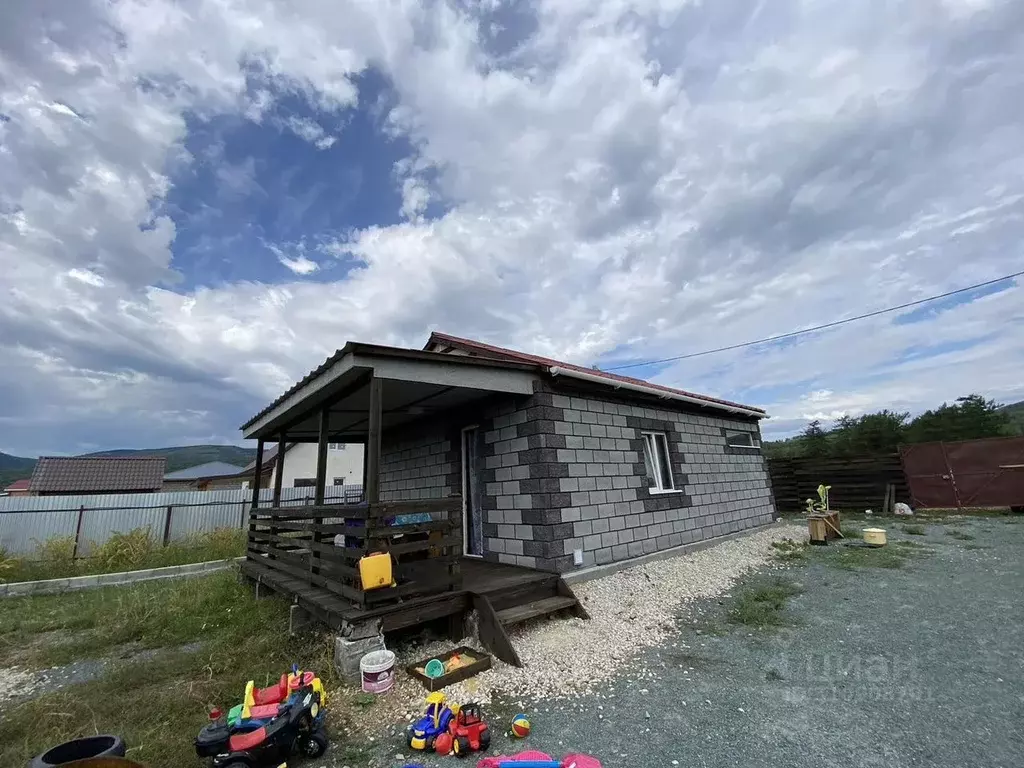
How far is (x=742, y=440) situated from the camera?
10.9 metres

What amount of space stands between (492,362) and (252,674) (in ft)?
12.7

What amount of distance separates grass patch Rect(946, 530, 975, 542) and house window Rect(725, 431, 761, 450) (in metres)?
3.97

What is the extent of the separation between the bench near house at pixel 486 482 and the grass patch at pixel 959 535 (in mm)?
4050

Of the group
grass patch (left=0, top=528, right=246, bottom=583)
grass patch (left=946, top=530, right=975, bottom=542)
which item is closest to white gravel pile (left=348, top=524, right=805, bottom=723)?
grass patch (left=946, top=530, right=975, bottom=542)

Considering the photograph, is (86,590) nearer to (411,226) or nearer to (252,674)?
(252,674)

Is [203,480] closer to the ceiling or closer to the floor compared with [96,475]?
closer to the floor

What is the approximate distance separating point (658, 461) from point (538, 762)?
21.1 ft

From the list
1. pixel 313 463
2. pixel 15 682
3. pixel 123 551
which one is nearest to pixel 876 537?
pixel 15 682

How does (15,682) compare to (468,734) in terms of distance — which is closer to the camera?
(468,734)

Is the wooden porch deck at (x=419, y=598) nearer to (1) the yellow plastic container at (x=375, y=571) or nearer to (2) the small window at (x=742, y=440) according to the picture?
(1) the yellow plastic container at (x=375, y=571)

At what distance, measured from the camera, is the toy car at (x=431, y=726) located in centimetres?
270

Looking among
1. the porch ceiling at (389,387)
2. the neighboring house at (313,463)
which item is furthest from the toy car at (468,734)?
the neighboring house at (313,463)

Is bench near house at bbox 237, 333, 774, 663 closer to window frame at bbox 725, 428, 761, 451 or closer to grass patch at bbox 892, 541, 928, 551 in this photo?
window frame at bbox 725, 428, 761, 451

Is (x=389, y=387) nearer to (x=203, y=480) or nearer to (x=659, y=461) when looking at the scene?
(x=659, y=461)
